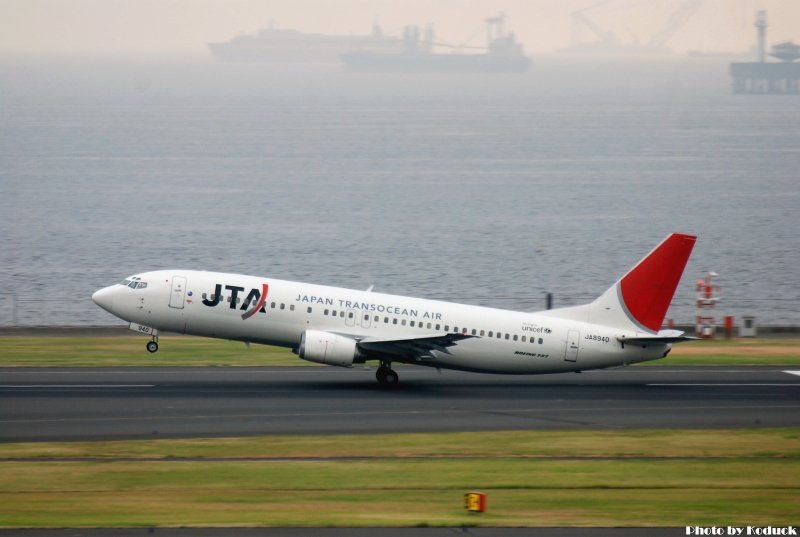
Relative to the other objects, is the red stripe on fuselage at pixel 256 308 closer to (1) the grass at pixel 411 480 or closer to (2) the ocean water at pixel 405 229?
(1) the grass at pixel 411 480

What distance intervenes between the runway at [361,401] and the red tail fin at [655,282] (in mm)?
2756

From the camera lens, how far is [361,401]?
39.9 m

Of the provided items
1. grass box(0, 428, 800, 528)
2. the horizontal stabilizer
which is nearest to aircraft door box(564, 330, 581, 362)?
the horizontal stabilizer

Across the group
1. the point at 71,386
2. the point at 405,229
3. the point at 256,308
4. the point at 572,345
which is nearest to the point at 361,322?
the point at 256,308

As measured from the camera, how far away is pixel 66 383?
42.1 m

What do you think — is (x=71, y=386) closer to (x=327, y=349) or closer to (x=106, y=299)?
(x=106, y=299)

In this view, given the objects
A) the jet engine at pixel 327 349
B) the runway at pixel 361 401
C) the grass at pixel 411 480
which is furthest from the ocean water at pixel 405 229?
the grass at pixel 411 480

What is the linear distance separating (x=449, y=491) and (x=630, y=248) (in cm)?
9649

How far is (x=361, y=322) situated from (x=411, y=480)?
14341mm

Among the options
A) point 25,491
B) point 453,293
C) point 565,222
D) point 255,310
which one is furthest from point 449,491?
point 565,222

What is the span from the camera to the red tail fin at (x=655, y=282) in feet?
143

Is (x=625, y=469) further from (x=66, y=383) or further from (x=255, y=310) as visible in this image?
(x=66, y=383)

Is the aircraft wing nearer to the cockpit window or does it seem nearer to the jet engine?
the jet engine

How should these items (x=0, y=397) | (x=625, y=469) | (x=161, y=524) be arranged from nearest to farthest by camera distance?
1. (x=161, y=524)
2. (x=625, y=469)
3. (x=0, y=397)
